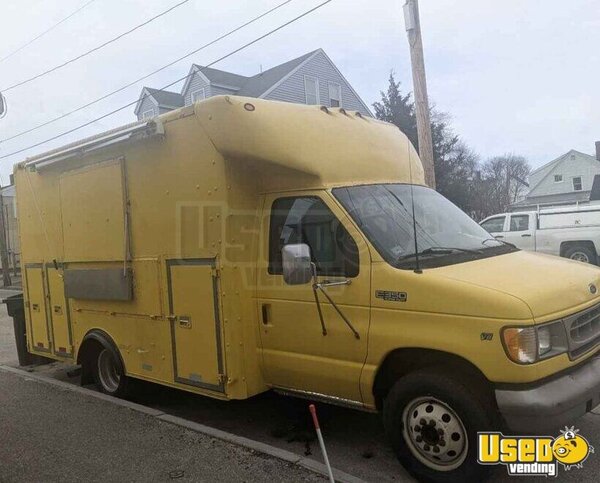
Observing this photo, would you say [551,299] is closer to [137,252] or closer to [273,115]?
[273,115]

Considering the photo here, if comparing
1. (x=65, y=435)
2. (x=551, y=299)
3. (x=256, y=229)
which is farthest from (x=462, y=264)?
(x=65, y=435)

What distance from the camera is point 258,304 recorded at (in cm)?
470

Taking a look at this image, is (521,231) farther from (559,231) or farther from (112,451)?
(112,451)

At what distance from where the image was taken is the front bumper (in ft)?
10.9

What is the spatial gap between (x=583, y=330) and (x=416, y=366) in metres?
1.16

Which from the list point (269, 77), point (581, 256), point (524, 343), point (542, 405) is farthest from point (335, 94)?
point (542, 405)

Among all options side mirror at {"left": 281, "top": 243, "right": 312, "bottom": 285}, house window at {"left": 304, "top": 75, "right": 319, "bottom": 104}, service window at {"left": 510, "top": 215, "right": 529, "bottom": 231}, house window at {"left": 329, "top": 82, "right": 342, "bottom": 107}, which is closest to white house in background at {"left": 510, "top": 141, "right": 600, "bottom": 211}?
house window at {"left": 329, "top": 82, "right": 342, "bottom": 107}

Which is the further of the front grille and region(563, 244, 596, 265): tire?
region(563, 244, 596, 265): tire

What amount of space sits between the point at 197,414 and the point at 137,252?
1.73 m

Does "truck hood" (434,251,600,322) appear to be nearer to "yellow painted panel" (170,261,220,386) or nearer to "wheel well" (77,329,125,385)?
"yellow painted panel" (170,261,220,386)

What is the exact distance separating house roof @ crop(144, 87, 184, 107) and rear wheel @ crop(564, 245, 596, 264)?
22.5m

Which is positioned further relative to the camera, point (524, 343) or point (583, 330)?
point (583, 330)

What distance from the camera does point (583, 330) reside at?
12.6 ft

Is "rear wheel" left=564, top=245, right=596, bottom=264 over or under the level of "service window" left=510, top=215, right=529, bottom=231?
under
